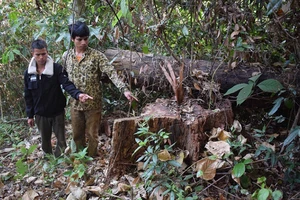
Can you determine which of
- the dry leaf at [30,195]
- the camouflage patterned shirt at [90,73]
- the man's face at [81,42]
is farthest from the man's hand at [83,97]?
the dry leaf at [30,195]

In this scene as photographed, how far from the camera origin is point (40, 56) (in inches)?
135

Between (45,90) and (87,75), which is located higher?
(87,75)

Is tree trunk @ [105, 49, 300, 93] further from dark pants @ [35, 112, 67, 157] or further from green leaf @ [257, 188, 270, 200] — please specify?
green leaf @ [257, 188, 270, 200]

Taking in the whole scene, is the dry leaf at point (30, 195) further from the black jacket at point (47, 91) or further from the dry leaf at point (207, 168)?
the dry leaf at point (207, 168)

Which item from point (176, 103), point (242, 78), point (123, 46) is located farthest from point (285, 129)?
point (123, 46)

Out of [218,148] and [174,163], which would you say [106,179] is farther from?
[218,148]

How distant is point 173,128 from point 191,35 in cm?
143

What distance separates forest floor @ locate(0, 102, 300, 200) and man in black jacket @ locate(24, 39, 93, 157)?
17.3 inches

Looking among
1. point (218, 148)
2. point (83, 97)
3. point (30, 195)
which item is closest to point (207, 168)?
point (218, 148)

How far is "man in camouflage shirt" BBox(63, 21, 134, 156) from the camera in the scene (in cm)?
344

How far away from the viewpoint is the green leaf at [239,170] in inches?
95.8

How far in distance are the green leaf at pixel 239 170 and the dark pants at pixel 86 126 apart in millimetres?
1779

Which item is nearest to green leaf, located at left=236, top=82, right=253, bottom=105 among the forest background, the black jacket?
the forest background

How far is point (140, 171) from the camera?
9.84 ft
